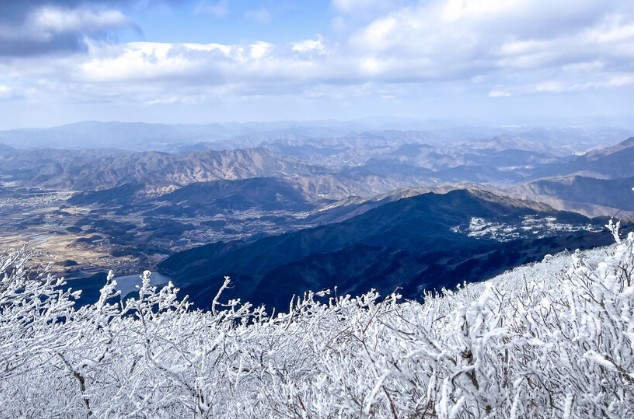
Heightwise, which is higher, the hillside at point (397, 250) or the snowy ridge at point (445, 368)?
the snowy ridge at point (445, 368)

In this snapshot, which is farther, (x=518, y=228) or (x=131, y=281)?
(x=518, y=228)

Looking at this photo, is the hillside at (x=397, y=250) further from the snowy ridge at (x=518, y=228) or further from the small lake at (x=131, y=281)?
the small lake at (x=131, y=281)

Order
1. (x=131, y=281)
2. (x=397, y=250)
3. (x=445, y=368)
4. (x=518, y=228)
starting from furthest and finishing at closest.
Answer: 1. (x=518, y=228)
2. (x=131, y=281)
3. (x=397, y=250)
4. (x=445, y=368)

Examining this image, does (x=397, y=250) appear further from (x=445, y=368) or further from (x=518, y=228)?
(x=445, y=368)

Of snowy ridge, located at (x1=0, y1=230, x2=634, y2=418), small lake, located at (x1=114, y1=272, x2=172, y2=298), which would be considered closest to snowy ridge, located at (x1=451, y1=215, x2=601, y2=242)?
small lake, located at (x1=114, y1=272, x2=172, y2=298)

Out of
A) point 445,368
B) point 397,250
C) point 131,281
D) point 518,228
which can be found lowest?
point 131,281

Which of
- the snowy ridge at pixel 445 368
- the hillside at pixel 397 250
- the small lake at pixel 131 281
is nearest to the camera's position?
the snowy ridge at pixel 445 368

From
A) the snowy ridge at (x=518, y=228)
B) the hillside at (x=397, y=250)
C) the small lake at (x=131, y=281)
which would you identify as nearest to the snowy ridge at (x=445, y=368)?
the hillside at (x=397, y=250)

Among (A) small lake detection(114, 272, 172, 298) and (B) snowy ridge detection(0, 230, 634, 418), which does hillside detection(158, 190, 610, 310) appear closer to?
(A) small lake detection(114, 272, 172, 298)

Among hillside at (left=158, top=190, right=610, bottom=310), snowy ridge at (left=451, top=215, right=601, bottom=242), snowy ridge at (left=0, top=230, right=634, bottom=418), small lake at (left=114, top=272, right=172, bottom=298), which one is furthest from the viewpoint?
snowy ridge at (left=451, top=215, right=601, bottom=242)

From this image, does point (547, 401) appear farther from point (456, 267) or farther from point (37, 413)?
point (456, 267)

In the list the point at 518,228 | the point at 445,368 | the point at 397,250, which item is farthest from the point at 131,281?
the point at 445,368

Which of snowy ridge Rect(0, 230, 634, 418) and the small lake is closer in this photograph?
snowy ridge Rect(0, 230, 634, 418)
